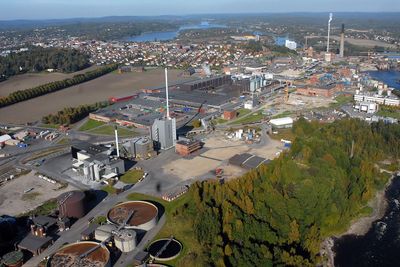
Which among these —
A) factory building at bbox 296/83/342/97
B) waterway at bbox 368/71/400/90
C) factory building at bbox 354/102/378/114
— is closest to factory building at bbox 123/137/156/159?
factory building at bbox 354/102/378/114

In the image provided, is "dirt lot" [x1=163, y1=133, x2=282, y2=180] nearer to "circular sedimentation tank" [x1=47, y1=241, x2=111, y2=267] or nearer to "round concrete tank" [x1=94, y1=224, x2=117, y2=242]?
"round concrete tank" [x1=94, y1=224, x2=117, y2=242]

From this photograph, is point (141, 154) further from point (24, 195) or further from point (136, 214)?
point (136, 214)

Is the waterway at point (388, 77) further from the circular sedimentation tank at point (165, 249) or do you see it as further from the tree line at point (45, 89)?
the circular sedimentation tank at point (165, 249)

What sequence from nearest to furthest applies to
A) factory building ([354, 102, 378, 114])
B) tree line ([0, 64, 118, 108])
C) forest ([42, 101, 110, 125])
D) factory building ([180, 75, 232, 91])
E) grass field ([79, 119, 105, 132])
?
grass field ([79, 119, 105, 132])
forest ([42, 101, 110, 125])
factory building ([354, 102, 378, 114])
tree line ([0, 64, 118, 108])
factory building ([180, 75, 232, 91])

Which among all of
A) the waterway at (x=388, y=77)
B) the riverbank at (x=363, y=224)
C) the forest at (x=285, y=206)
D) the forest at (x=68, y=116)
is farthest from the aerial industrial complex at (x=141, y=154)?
the riverbank at (x=363, y=224)

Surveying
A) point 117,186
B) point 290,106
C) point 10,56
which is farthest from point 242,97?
point 10,56
